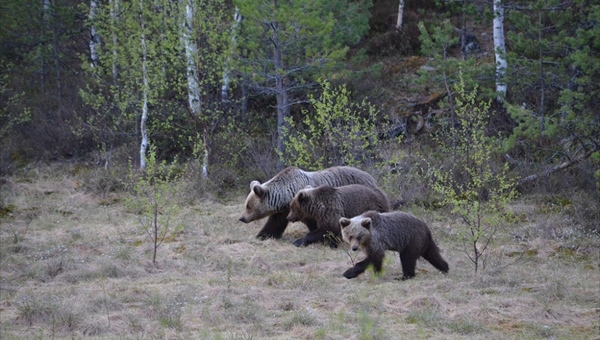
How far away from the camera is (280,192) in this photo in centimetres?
1441

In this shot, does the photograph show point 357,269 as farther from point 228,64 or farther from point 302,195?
point 228,64

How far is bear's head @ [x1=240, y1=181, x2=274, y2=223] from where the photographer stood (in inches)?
565

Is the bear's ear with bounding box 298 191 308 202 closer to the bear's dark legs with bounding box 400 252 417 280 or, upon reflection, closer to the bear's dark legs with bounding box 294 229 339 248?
the bear's dark legs with bounding box 294 229 339 248

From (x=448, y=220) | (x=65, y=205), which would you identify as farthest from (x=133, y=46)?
(x=448, y=220)

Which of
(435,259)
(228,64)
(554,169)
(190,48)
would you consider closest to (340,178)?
(435,259)

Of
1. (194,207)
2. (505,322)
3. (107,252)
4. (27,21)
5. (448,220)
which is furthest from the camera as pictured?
(27,21)

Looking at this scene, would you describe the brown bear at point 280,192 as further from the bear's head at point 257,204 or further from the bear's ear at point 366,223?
the bear's ear at point 366,223

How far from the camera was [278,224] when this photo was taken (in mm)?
14469

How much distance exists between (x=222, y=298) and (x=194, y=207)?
28.0ft

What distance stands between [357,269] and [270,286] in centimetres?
123

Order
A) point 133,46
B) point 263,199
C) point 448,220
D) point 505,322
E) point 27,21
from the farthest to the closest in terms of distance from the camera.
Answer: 1. point 27,21
2. point 133,46
3. point 448,220
4. point 263,199
5. point 505,322

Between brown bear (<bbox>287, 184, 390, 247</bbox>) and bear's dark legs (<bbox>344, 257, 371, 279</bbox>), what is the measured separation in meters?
2.39

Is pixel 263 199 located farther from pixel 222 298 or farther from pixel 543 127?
pixel 543 127

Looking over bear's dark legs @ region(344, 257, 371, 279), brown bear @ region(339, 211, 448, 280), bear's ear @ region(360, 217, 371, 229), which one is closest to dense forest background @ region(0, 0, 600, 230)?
brown bear @ region(339, 211, 448, 280)
